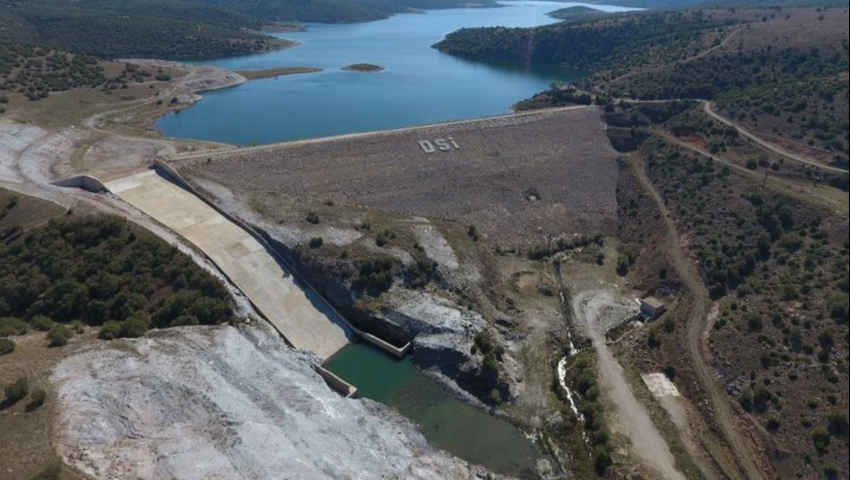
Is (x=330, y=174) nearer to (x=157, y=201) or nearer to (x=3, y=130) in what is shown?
(x=157, y=201)

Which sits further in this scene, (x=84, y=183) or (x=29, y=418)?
(x=84, y=183)

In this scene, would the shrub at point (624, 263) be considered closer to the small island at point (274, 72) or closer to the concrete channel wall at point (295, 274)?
the concrete channel wall at point (295, 274)

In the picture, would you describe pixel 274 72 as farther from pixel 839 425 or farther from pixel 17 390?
pixel 839 425

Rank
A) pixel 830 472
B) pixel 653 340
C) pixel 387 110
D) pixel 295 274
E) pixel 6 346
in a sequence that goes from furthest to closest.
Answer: pixel 387 110
pixel 295 274
pixel 653 340
pixel 6 346
pixel 830 472

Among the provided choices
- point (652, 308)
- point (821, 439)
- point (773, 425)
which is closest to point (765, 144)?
point (652, 308)

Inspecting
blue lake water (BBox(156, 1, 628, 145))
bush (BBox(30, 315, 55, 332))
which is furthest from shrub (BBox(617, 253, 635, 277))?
bush (BBox(30, 315, 55, 332))

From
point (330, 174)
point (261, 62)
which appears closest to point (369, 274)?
point (330, 174)
